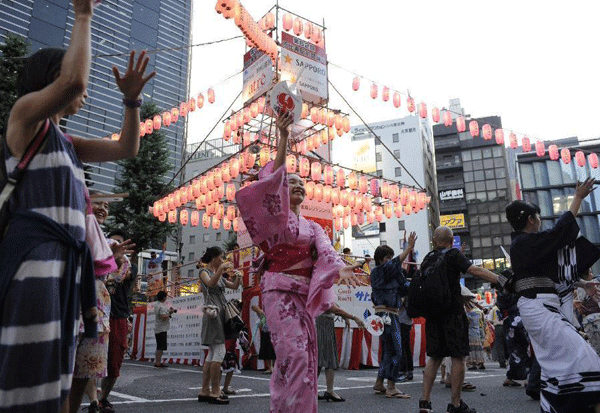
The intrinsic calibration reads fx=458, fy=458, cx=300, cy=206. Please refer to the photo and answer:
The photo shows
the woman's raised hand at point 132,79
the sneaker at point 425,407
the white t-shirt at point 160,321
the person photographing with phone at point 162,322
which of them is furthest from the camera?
the white t-shirt at point 160,321

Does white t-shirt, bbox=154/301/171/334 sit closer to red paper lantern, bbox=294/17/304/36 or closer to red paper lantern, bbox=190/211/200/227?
red paper lantern, bbox=190/211/200/227

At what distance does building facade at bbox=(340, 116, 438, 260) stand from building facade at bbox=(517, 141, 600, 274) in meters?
12.2

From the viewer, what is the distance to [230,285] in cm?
591

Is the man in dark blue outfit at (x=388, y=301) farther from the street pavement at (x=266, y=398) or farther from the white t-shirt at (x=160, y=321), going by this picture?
the white t-shirt at (x=160, y=321)

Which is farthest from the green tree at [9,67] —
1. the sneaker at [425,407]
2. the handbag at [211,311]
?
the sneaker at [425,407]

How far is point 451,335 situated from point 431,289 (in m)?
0.48

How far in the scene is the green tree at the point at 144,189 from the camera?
72.9 feet

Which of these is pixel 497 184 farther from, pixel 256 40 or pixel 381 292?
pixel 381 292

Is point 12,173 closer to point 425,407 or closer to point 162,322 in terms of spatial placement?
point 425,407

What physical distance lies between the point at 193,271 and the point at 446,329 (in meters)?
50.3

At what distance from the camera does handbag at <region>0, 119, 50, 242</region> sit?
4.73 ft

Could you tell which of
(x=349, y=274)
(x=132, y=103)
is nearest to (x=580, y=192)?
(x=349, y=274)

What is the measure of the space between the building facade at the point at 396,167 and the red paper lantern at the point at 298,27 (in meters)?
34.9

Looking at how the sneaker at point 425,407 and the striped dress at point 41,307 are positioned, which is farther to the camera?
the sneaker at point 425,407
